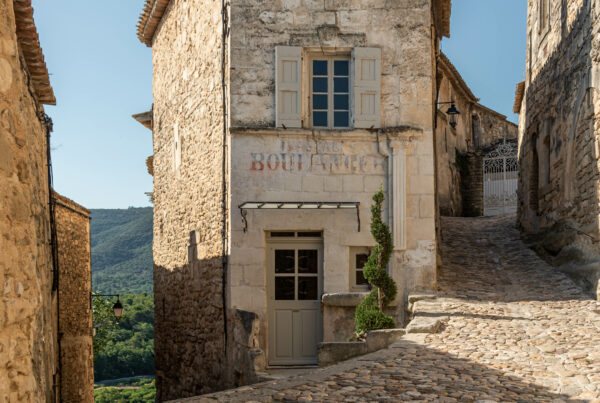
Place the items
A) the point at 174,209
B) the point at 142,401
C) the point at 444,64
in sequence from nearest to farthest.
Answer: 1. the point at 174,209
2. the point at 444,64
3. the point at 142,401

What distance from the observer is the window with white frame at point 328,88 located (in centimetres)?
1012

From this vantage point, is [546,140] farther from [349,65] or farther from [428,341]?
[428,341]

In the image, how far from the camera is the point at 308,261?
1020 cm

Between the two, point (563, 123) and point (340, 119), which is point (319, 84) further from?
point (563, 123)

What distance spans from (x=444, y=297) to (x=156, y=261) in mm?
7744

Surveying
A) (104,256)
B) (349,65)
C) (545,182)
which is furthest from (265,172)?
(104,256)

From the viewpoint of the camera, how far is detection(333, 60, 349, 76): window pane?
408 inches

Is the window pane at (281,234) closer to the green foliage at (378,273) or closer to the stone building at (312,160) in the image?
the stone building at (312,160)

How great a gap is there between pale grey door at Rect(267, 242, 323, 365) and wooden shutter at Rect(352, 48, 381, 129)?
7.02 ft

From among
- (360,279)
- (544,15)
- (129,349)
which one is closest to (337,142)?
(360,279)

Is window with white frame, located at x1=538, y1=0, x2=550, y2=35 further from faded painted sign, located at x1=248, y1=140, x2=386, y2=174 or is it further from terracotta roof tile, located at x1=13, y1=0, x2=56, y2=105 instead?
terracotta roof tile, located at x1=13, y1=0, x2=56, y2=105

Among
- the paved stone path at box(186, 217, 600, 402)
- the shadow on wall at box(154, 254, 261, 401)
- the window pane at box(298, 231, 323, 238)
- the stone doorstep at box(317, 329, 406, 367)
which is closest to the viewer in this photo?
the paved stone path at box(186, 217, 600, 402)

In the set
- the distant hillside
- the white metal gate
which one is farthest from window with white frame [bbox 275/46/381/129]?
the distant hillside

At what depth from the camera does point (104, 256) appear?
65.8 meters
